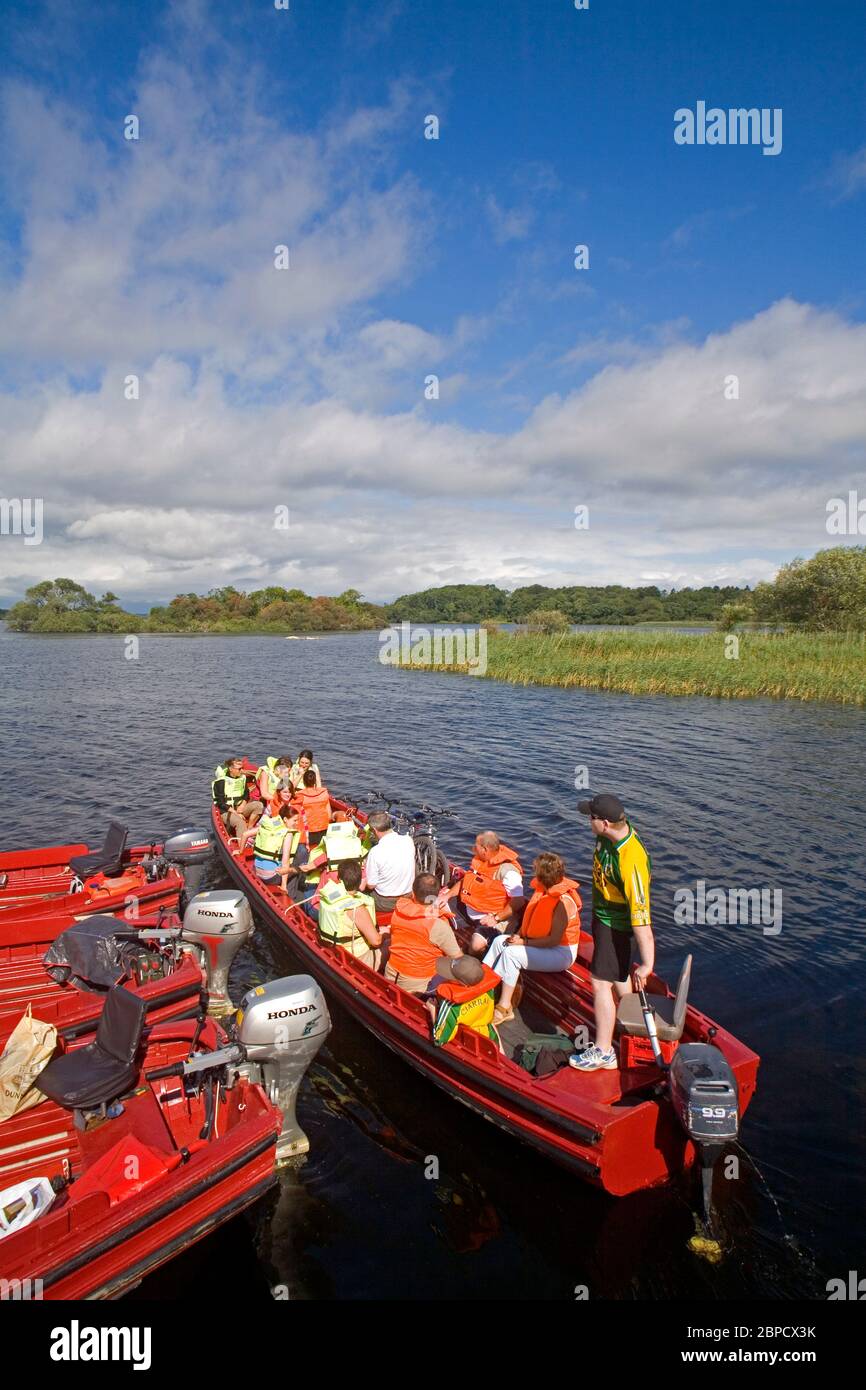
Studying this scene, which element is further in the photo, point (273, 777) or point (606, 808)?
point (273, 777)

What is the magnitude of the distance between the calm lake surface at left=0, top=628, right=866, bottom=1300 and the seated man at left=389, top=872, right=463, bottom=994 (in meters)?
1.15

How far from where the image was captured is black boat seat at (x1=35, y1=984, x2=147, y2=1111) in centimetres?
562

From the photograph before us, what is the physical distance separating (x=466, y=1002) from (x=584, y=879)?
21.5 feet

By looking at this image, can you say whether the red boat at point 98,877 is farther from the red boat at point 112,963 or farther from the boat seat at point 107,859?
the red boat at point 112,963

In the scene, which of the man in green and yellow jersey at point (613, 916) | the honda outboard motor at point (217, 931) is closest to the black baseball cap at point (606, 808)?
the man in green and yellow jersey at point (613, 916)

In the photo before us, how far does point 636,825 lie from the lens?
15.0 metres

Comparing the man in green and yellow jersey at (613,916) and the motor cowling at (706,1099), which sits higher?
the man in green and yellow jersey at (613,916)

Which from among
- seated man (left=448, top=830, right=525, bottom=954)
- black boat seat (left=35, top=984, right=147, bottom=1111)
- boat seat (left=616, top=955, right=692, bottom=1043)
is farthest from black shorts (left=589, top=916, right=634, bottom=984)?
black boat seat (left=35, top=984, right=147, bottom=1111)

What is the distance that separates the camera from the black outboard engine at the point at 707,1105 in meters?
4.76

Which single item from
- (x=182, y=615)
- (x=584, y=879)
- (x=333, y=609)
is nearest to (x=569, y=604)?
(x=333, y=609)

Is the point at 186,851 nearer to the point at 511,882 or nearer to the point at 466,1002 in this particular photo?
the point at 511,882

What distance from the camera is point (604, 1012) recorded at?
585 cm

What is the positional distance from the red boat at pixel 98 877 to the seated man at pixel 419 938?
428cm
